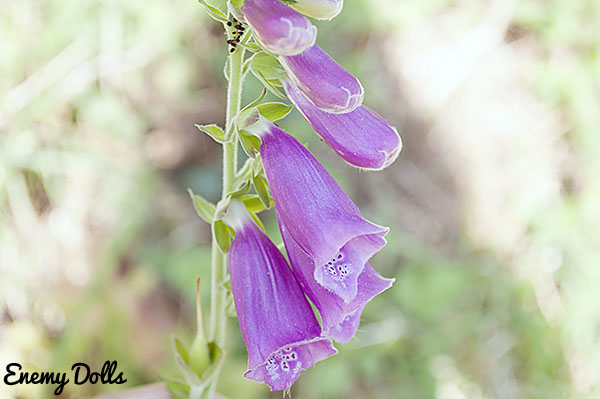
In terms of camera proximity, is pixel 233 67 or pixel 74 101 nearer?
pixel 233 67

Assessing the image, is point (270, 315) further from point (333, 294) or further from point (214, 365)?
point (214, 365)

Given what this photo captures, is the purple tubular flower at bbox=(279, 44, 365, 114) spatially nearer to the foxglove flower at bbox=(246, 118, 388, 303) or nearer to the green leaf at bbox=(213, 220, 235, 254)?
the foxglove flower at bbox=(246, 118, 388, 303)

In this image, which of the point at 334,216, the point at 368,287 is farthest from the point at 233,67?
the point at 368,287

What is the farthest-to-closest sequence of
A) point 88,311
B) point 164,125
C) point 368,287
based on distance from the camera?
point 164,125, point 88,311, point 368,287

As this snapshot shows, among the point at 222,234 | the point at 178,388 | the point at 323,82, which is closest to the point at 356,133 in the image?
the point at 323,82

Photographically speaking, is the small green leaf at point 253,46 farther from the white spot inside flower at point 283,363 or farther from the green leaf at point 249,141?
the white spot inside flower at point 283,363

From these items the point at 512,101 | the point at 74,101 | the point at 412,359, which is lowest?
the point at 412,359

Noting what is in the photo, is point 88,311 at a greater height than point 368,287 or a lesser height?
lesser

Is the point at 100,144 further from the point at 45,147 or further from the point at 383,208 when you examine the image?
the point at 383,208
